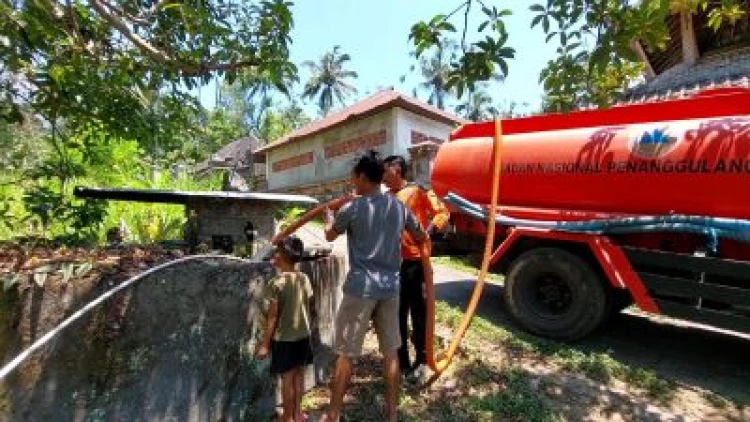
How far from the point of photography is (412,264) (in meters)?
4.55

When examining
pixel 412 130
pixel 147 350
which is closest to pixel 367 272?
pixel 147 350

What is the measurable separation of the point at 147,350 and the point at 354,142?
19.6 m

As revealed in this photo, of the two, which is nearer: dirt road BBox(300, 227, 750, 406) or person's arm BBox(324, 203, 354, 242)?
person's arm BBox(324, 203, 354, 242)

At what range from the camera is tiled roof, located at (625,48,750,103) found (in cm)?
953

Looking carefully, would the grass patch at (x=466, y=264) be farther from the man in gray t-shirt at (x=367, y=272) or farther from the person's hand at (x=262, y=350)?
the person's hand at (x=262, y=350)

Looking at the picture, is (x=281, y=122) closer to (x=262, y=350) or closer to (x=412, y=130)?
(x=412, y=130)

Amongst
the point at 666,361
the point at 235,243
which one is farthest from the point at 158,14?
the point at 666,361

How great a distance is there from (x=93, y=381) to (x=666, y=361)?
5040 mm

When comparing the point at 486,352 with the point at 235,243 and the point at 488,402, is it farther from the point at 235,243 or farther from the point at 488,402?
the point at 235,243

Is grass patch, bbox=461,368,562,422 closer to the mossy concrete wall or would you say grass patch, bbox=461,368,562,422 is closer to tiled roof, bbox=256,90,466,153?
the mossy concrete wall

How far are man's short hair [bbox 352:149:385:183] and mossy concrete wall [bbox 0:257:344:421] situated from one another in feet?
3.15

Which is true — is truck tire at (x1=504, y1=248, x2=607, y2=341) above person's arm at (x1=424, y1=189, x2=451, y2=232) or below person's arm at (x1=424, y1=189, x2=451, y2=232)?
below

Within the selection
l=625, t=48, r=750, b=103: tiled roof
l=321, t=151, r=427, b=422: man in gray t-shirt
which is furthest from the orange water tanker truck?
l=625, t=48, r=750, b=103: tiled roof

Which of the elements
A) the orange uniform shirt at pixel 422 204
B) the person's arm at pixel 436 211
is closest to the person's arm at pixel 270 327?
the orange uniform shirt at pixel 422 204
